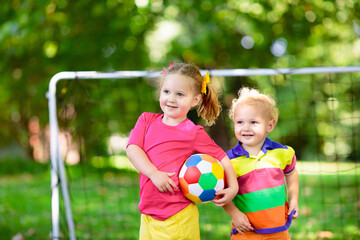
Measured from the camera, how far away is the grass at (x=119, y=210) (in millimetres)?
4441

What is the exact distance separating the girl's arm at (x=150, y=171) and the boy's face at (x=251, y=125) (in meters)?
0.48

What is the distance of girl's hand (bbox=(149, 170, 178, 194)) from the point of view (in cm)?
231

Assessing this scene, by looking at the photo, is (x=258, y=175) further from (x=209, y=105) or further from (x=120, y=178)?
(x=120, y=178)

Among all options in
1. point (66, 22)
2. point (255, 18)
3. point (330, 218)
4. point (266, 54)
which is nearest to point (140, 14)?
point (66, 22)

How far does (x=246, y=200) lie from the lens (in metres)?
2.44

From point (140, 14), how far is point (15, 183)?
455cm

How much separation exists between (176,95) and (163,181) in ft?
1.63

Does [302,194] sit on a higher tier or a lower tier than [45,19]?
lower

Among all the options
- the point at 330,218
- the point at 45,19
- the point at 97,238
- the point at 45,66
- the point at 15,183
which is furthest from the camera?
the point at 15,183

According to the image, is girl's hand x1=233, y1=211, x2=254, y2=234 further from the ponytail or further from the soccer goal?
the soccer goal

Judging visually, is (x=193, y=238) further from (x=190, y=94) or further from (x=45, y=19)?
(x=45, y=19)

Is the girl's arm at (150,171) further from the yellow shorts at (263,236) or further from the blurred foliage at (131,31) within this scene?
the blurred foliage at (131,31)

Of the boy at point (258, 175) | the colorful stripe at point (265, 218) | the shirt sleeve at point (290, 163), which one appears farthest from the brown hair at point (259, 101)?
the colorful stripe at point (265, 218)

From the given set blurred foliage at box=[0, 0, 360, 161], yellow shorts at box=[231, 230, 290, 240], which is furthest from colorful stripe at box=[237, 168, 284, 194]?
blurred foliage at box=[0, 0, 360, 161]
